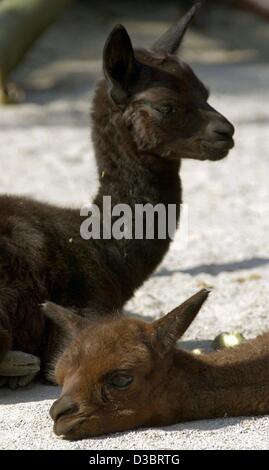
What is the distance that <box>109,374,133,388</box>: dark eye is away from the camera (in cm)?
514

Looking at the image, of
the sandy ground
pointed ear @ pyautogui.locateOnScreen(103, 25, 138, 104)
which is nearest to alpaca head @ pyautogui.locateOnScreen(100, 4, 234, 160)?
pointed ear @ pyautogui.locateOnScreen(103, 25, 138, 104)

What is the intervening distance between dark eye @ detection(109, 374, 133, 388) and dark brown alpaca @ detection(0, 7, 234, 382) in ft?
5.25

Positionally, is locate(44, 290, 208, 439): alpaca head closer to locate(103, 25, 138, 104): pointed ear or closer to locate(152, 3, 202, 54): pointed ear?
locate(103, 25, 138, 104): pointed ear

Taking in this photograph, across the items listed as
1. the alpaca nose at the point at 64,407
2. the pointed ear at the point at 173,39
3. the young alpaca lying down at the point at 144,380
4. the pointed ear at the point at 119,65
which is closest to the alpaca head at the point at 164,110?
the pointed ear at the point at 119,65

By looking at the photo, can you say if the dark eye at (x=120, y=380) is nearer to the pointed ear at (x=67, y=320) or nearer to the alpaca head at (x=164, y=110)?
the pointed ear at (x=67, y=320)

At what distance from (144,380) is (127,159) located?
2288 mm

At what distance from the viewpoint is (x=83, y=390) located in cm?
512

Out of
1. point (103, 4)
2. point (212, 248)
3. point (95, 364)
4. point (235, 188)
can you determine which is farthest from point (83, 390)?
point (103, 4)

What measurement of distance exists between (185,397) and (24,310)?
156 centimetres

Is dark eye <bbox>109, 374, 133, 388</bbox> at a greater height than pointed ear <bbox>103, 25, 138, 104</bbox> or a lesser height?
lesser

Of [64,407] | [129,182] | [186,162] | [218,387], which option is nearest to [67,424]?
[64,407]

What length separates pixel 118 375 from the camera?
5.15 m

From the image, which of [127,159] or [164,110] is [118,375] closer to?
[127,159]

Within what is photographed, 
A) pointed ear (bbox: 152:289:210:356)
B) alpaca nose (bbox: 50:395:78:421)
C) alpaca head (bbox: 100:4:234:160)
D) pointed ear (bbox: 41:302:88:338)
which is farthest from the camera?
alpaca head (bbox: 100:4:234:160)
